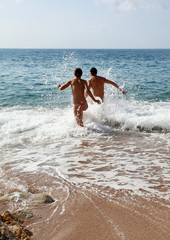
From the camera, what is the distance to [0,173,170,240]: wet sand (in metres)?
2.74

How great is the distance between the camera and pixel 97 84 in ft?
26.7

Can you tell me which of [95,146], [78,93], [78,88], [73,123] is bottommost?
[95,146]

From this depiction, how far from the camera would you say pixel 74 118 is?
25.4ft

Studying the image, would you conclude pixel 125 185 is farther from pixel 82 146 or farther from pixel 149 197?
pixel 82 146

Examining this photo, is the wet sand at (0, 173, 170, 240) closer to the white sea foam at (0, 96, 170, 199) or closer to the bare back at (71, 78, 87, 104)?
the white sea foam at (0, 96, 170, 199)

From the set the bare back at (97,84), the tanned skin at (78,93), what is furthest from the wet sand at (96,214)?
the bare back at (97,84)

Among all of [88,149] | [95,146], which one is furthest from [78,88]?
[88,149]

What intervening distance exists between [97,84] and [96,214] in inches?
219

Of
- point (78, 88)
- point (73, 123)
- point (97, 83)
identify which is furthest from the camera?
point (97, 83)

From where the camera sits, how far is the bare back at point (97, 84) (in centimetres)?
808

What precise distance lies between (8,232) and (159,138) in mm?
5164

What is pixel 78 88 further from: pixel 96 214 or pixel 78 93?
pixel 96 214

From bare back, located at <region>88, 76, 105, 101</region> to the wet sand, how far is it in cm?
475

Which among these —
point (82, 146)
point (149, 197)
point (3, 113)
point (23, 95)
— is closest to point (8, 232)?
point (149, 197)
